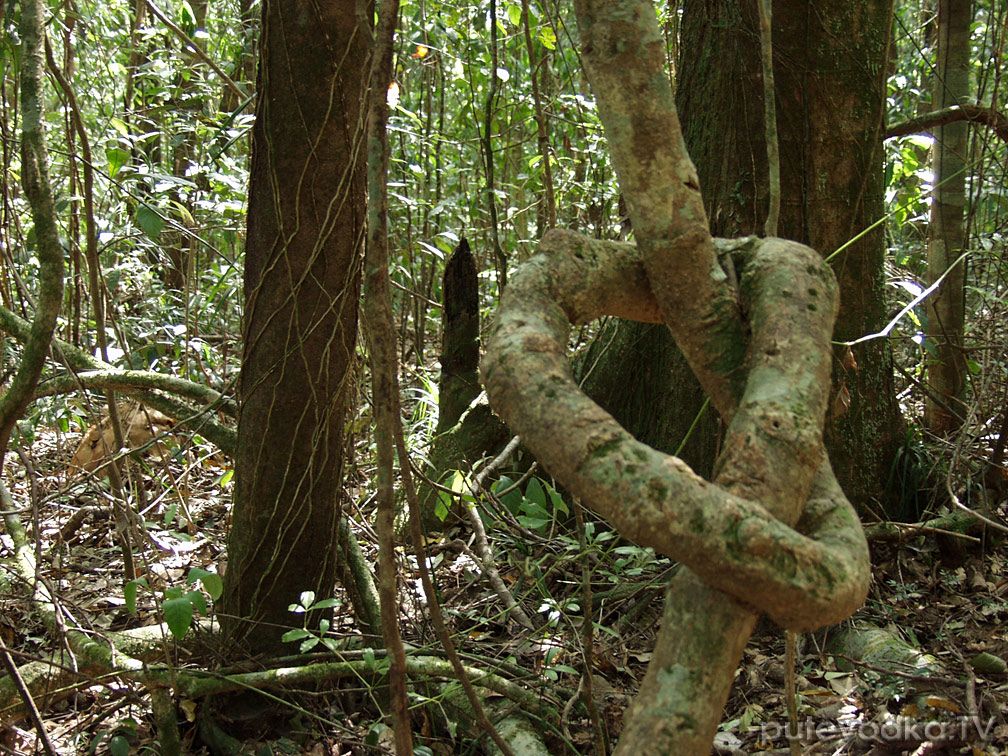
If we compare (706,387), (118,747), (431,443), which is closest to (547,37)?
(431,443)

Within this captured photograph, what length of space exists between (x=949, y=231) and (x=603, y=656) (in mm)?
2678

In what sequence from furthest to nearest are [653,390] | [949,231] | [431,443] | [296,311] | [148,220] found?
1. [949,231]
2. [431,443]
3. [653,390]
4. [148,220]
5. [296,311]

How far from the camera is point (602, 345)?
3.44m

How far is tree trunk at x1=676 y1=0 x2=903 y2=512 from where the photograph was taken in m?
2.83

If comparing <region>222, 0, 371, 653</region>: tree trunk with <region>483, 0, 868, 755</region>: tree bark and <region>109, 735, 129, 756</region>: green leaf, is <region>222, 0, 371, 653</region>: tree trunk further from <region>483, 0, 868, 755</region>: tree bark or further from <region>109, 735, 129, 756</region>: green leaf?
<region>483, 0, 868, 755</region>: tree bark

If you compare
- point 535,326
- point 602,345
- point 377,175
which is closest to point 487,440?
point 602,345

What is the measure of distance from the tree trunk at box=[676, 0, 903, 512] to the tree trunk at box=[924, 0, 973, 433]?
0.88 m

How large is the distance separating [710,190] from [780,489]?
217 centimetres

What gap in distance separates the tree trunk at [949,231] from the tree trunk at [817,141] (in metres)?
0.88

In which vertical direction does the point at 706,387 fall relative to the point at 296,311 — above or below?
A: below

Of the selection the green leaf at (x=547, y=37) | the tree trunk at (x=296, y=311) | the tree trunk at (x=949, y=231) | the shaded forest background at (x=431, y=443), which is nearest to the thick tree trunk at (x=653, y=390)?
the shaded forest background at (x=431, y=443)

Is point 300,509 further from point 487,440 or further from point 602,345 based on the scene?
point 602,345

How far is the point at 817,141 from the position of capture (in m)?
2.85

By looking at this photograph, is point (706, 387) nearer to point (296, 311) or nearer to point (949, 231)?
point (296, 311)
